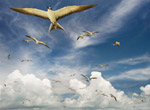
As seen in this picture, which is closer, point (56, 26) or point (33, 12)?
point (33, 12)

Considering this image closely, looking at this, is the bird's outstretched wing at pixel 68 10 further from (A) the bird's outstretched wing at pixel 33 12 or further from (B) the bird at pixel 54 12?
(A) the bird's outstretched wing at pixel 33 12

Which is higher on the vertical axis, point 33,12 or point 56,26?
point 33,12

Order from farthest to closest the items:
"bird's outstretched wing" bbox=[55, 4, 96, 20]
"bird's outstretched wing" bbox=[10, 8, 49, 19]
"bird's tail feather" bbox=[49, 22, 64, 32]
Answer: "bird's tail feather" bbox=[49, 22, 64, 32]
"bird's outstretched wing" bbox=[10, 8, 49, 19]
"bird's outstretched wing" bbox=[55, 4, 96, 20]

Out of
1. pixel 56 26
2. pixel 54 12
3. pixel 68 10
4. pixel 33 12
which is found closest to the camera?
pixel 68 10

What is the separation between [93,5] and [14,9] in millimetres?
7006

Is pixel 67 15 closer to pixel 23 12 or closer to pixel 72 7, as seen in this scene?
pixel 72 7

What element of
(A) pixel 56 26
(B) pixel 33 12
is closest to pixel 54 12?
(A) pixel 56 26

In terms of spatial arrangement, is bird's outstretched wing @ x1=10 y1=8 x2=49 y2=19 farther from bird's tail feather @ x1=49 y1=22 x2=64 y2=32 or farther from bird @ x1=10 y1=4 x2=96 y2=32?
bird's tail feather @ x1=49 y1=22 x2=64 y2=32

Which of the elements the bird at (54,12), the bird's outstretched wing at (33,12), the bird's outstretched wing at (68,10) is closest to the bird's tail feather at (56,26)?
the bird at (54,12)

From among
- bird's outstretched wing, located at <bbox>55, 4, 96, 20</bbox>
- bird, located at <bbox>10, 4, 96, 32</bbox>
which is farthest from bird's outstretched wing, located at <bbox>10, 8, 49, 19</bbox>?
bird's outstretched wing, located at <bbox>55, 4, 96, 20</bbox>

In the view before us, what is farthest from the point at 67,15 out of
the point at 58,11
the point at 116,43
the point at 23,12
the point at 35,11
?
the point at 116,43

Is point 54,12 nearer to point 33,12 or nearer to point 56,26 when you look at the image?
point 56,26

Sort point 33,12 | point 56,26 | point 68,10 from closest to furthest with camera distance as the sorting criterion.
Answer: point 68,10 < point 33,12 < point 56,26

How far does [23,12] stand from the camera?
47.5 ft
